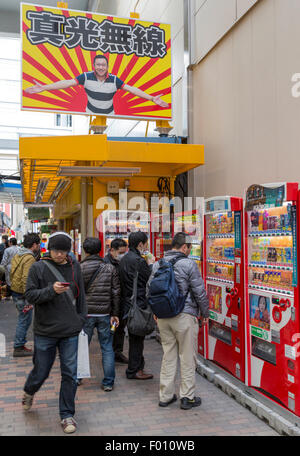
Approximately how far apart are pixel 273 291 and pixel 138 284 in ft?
6.01

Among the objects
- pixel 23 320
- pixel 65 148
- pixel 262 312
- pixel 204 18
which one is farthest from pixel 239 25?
pixel 23 320

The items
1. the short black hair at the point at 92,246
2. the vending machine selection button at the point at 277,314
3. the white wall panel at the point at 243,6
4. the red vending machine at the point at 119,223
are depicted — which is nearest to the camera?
the vending machine selection button at the point at 277,314

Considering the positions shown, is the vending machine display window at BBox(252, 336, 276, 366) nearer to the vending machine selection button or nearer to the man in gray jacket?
the vending machine selection button

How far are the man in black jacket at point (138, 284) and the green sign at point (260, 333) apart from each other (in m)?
1.48

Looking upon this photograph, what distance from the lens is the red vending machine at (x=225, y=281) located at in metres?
4.88

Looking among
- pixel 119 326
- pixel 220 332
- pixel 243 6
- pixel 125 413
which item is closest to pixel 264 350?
pixel 220 332

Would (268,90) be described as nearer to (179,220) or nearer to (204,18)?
(179,220)

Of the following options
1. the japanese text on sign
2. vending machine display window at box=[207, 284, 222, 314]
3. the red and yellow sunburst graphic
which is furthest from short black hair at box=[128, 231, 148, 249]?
the japanese text on sign

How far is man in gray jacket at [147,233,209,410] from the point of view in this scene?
15.0ft

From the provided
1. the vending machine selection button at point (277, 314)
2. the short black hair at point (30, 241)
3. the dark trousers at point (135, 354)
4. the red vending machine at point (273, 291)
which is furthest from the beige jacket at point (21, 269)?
the vending machine selection button at point (277, 314)

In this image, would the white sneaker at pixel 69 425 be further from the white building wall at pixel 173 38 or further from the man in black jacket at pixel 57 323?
the white building wall at pixel 173 38

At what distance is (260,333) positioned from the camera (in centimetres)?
448

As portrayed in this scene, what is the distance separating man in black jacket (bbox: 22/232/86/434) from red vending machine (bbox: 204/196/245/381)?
6.18 ft

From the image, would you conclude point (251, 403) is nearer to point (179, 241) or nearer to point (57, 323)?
point (179, 241)
